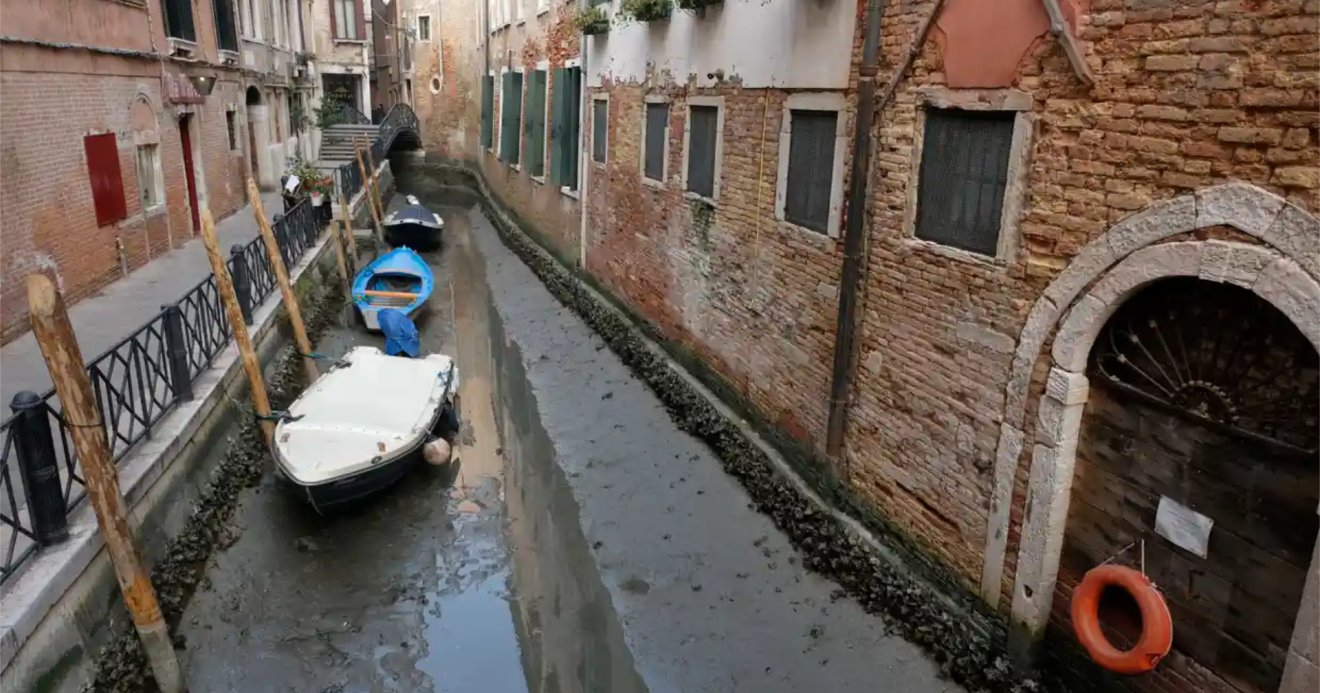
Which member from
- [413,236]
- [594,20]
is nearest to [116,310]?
[594,20]

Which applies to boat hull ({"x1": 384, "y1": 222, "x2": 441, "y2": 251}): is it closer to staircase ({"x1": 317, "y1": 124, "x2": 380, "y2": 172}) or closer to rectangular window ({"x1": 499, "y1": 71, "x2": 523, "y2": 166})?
rectangular window ({"x1": 499, "y1": 71, "x2": 523, "y2": 166})

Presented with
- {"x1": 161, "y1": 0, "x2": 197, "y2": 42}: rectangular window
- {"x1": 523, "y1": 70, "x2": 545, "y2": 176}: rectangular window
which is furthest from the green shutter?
{"x1": 161, "y1": 0, "x2": 197, "y2": 42}: rectangular window

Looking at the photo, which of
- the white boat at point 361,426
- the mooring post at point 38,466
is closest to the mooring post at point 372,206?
the white boat at point 361,426

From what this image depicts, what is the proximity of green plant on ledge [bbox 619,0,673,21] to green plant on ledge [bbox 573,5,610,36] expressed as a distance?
6.08 feet

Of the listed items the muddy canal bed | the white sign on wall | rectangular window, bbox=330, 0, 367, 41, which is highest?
rectangular window, bbox=330, 0, 367, 41

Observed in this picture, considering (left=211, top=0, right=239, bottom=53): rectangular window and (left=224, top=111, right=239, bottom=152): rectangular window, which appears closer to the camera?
(left=211, top=0, right=239, bottom=53): rectangular window

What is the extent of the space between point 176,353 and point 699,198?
4.63 metres

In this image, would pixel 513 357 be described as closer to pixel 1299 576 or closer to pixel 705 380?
pixel 705 380

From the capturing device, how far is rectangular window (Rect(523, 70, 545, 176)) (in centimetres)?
1535

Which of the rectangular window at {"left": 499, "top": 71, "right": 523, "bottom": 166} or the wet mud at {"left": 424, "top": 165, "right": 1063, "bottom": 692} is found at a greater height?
the rectangular window at {"left": 499, "top": 71, "right": 523, "bottom": 166}

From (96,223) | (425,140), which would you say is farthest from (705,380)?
(425,140)

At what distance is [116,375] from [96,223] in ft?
12.7

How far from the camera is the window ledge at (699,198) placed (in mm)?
7891

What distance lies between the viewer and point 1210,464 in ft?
11.3
